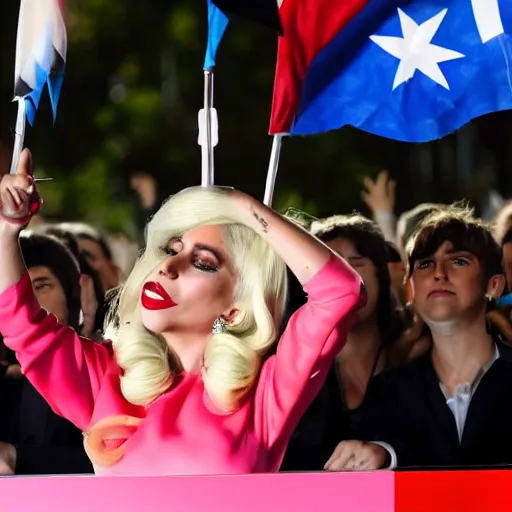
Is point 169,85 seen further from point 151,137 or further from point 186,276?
point 186,276

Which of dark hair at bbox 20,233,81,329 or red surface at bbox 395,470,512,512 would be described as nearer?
red surface at bbox 395,470,512,512

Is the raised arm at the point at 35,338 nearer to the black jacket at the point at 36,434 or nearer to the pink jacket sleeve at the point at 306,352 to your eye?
the black jacket at the point at 36,434

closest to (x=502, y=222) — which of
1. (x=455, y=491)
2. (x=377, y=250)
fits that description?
(x=377, y=250)

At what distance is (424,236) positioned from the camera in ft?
5.06

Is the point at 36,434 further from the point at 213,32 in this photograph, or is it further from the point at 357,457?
the point at 213,32

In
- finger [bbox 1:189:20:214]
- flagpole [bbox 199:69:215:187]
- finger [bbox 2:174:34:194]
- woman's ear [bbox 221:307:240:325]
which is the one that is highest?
flagpole [bbox 199:69:215:187]

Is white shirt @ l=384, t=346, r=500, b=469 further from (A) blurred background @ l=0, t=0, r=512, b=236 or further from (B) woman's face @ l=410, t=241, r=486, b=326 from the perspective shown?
(A) blurred background @ l=0, t=0, r=512, b=236

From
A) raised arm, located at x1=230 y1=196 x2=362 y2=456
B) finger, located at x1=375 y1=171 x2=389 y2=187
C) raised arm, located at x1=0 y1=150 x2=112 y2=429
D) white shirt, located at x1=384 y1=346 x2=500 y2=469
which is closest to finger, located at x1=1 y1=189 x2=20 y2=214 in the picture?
raised arm, located at x1=0 y1=150 x2=112 y2=429

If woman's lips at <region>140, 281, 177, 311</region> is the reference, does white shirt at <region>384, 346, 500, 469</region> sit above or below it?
below

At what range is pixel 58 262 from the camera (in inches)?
63.0

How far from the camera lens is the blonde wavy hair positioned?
152 centimetres

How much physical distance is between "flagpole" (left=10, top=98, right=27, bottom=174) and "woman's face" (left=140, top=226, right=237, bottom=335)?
0.90ft

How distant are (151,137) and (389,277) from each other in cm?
43

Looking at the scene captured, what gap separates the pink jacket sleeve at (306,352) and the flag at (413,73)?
0.24 meters
